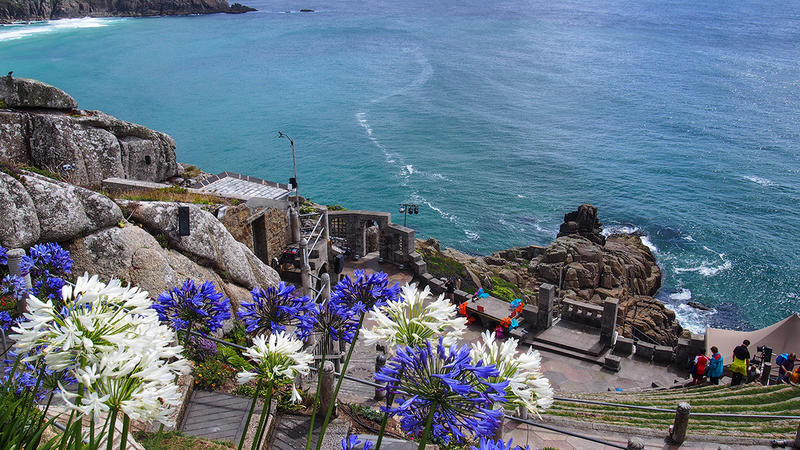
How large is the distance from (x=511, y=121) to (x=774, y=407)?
60862mm

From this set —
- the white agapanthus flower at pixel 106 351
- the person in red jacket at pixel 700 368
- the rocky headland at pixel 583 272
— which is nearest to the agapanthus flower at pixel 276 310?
the white agapanthus flower at pixel 106 351

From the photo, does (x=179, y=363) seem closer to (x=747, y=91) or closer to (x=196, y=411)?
(x=196, y=411)

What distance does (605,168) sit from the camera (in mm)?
61469

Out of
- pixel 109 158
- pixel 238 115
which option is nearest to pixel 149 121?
pixel 238 115

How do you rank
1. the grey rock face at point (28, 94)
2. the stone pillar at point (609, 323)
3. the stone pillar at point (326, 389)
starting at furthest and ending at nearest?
the stone pillar at point (609, 323)
the grey rock face at point (28, 94)
the stone pillar at point (326, 389)

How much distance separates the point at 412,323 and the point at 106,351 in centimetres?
178

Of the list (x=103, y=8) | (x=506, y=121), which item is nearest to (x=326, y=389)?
(x=506, y=121)

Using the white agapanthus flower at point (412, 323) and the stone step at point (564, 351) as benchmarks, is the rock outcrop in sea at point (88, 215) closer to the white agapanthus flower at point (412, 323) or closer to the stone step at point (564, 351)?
the white agapanthus flower at point (412, 323)

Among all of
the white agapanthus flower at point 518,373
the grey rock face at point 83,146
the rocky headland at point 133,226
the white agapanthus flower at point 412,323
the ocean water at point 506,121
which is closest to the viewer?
the white agapanthus flower at point 518,373

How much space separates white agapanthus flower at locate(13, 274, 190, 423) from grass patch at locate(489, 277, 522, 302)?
27.2 metres

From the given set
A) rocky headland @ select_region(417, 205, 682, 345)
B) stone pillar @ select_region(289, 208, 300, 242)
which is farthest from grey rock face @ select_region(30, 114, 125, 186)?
rocky headland @ select_region(417, 205, 682, 345)

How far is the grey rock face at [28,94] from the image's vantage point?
20.2 metres

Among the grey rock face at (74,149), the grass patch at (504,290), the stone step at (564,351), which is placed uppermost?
the grey rock face at (74,149)

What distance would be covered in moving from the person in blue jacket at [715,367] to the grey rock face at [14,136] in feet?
79.5
